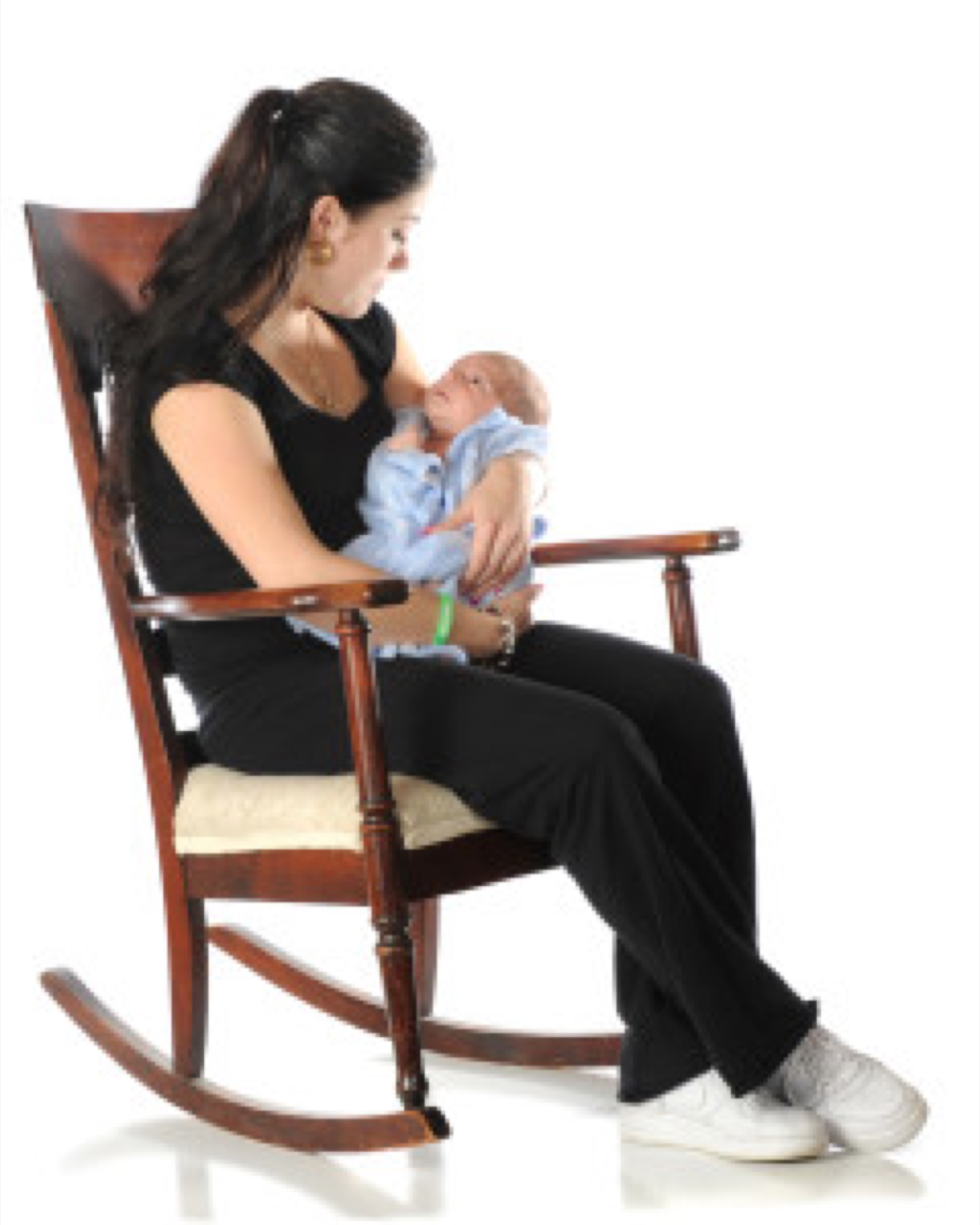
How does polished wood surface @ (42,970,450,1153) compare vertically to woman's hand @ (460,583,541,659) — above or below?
below

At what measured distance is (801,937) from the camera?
14.1 ft

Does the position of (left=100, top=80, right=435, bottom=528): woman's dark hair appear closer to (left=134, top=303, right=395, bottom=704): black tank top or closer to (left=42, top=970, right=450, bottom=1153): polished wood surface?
(left=134, top=303, right=395, bottom=704): black tank top

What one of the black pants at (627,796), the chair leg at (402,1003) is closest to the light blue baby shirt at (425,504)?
the black pants at (627,796)

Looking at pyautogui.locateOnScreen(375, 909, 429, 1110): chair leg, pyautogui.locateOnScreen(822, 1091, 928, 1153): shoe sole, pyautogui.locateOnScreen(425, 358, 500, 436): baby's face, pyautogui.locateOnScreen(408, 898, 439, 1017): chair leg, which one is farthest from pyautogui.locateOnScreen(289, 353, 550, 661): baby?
pyautogui.locateOnScreen(822, 1091, 928, 1153): shoe sole

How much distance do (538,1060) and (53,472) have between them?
5.09 ft

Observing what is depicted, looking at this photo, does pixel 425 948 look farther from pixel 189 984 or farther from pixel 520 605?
pixel 520 605

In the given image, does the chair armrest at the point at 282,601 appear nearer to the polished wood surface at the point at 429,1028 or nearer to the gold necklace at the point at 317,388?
the gold necklace at the point at 317,388

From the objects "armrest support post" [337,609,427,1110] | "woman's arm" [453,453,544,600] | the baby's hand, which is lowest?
"armrest support post" [337,609,427,1110]

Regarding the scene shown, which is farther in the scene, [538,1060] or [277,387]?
[538,1060]

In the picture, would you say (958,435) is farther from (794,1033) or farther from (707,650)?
(794,1033)

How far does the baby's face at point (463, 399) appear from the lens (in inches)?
138

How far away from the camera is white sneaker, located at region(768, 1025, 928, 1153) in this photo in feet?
10.4

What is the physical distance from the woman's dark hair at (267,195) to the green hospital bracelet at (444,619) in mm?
416

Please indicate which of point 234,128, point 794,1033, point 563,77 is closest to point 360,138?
point 234,128
